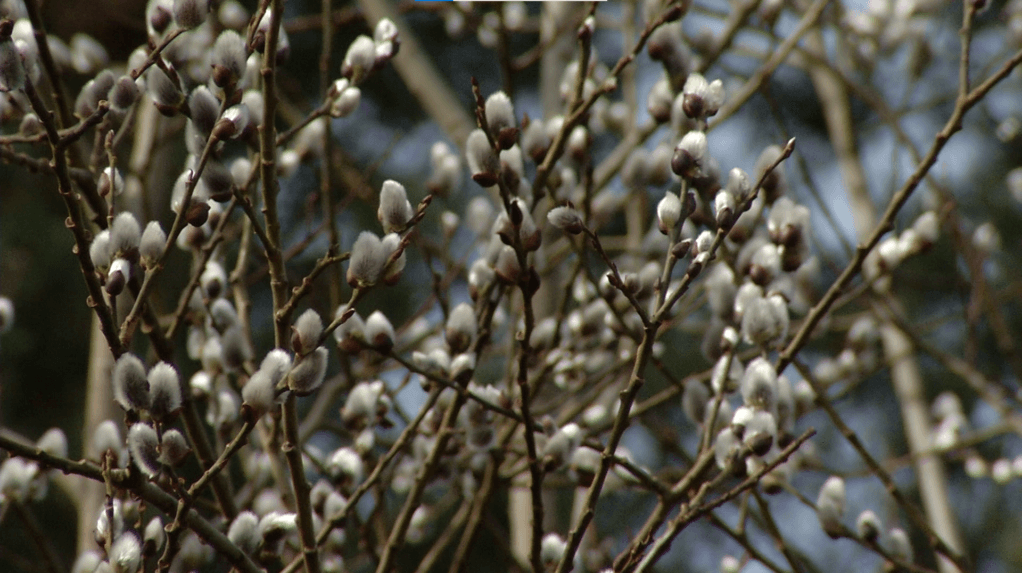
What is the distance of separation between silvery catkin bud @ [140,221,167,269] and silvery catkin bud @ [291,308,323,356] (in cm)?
17

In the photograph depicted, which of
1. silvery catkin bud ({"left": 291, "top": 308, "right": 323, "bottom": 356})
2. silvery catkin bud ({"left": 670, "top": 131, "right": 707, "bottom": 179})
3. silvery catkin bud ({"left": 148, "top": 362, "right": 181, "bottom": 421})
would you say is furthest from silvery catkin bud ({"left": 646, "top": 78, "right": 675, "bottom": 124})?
silvery catkin bud ({"left": 148, "top": 362, "right": 181, "bottom": 421})

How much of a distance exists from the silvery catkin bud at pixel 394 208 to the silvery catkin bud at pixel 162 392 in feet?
0.79

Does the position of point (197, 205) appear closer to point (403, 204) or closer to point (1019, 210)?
point (403, 204)

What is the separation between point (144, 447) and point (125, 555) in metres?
0.10

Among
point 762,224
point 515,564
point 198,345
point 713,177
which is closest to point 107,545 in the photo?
point 198,345

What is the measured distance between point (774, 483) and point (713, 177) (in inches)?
15.7

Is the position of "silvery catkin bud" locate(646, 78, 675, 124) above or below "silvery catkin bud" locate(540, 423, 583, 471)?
above

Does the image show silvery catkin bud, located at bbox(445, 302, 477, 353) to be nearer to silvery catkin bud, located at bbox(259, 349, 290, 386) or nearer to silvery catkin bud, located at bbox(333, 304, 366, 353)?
silvery catkin bud, located at bbox(333, 304, 366, 353)

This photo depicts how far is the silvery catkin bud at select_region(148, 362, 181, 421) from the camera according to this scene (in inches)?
30.8

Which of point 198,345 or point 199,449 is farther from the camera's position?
point 198,345

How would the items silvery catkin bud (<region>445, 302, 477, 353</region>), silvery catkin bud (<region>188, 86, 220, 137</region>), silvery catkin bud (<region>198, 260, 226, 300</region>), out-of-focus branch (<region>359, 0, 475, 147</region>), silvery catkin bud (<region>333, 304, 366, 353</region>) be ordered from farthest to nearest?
out-of-focus branch (<region>359, 0, 475, 147</region>) → silvery catkin bud (<region>198, 260, 226, 300</region>) → silvery catkin bud (<region>445, 302, 477, 353</region>) → silvery catkin bud (<region>333, 304, 366, 353</region>) → silvery catkin bud (<region>188, 86, 220, 137</region>)

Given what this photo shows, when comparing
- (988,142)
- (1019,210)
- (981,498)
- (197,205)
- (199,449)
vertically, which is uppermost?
(988,142)

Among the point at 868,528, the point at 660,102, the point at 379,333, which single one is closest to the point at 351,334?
the point at 379,333

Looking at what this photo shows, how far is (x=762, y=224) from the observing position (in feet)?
5.60
